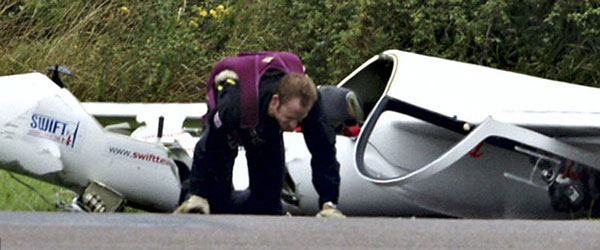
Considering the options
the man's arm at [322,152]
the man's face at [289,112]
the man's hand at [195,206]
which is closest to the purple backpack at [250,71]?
the man's face at [289,112]

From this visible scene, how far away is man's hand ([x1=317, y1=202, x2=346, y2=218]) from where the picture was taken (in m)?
8.12

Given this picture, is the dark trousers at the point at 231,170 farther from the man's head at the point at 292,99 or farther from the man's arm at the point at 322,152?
the man's head at the point at 292,99

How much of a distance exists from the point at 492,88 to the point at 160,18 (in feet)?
24.6

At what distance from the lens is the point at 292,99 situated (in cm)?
771

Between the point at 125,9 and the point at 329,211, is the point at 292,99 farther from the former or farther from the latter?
the point at 125,9

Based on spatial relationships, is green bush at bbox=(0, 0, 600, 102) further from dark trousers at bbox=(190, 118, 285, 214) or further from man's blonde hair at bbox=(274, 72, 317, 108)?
man's blonde hair at bbox=(274, 72, 317, 108)

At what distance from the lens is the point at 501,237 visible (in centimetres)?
625

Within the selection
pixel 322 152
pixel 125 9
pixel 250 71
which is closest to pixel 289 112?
pixel 250 71

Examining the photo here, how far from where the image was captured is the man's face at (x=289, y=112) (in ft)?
25.4

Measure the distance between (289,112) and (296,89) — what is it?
0.16 meters

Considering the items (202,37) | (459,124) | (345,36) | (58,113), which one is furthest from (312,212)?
(202,37)

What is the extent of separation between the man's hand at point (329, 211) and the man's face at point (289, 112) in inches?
23.0

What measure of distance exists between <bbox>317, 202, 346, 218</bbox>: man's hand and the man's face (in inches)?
23.0

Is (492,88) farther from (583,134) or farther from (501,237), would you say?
(501,237)
